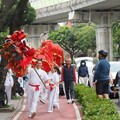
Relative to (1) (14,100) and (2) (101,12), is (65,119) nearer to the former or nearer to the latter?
(1) (14,100)

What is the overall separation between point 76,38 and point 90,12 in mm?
37598

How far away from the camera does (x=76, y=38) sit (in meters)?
79.2

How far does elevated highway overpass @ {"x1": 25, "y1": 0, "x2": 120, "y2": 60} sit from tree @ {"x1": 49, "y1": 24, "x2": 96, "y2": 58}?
89.7 feet

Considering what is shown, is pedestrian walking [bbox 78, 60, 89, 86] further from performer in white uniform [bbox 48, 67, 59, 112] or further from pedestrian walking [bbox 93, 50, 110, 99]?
pedestrian walking [bbox 93, 50, 110, 99]

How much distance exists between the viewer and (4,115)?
15.3m

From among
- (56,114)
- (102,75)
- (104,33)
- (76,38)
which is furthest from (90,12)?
(76,38)

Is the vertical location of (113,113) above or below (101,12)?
below

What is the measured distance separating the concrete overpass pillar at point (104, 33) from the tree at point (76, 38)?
1144 inches

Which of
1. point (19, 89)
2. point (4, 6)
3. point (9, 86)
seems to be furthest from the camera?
point (19, 89)

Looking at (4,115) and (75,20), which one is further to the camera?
(75,20)

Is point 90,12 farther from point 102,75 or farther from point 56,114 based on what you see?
point 102,75

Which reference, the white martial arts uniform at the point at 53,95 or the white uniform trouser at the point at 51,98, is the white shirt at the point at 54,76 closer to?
the white martial arts uniform at the point at 53,95

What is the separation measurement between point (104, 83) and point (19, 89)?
10328mm

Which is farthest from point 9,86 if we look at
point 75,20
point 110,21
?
point 110,21
